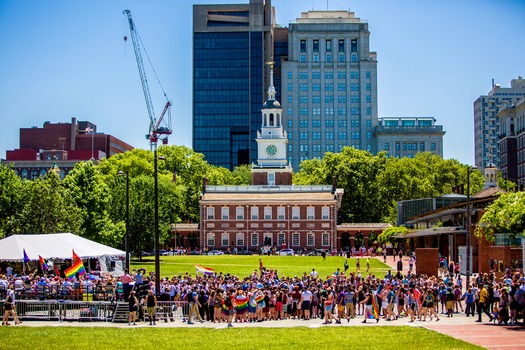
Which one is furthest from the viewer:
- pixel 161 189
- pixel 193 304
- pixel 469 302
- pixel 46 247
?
pixel 161 189

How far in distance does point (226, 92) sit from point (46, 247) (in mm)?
127904

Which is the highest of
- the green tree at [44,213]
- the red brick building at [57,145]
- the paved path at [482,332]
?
the red brick building at [57,145]

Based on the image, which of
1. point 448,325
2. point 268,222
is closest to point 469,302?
point 448,325

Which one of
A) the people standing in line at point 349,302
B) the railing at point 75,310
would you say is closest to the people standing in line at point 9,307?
the railing at point 75,310

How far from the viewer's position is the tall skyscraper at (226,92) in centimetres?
16712

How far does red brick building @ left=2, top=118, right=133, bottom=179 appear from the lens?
162 m

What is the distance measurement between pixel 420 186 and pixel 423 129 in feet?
235

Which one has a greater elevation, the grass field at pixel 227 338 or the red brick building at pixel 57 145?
the red brick building at pixel 57 145

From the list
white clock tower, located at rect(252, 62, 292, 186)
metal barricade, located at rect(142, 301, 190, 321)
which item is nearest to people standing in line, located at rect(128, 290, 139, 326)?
metal barricade, located at rect(142, 301, 190, 321)

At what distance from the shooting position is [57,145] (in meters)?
169

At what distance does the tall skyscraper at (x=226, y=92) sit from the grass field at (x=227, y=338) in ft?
454

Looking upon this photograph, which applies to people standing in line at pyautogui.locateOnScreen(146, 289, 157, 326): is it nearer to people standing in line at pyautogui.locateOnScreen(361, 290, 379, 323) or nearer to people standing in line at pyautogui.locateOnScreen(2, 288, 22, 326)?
people standing in line at pyautogui.locateOnScreen(2, 288, 22, 326)

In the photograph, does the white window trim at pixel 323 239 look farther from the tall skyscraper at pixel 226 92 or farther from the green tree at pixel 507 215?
the tall skyscraper at pixel 226 92

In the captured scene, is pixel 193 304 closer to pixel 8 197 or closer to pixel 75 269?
pixel 75 269
